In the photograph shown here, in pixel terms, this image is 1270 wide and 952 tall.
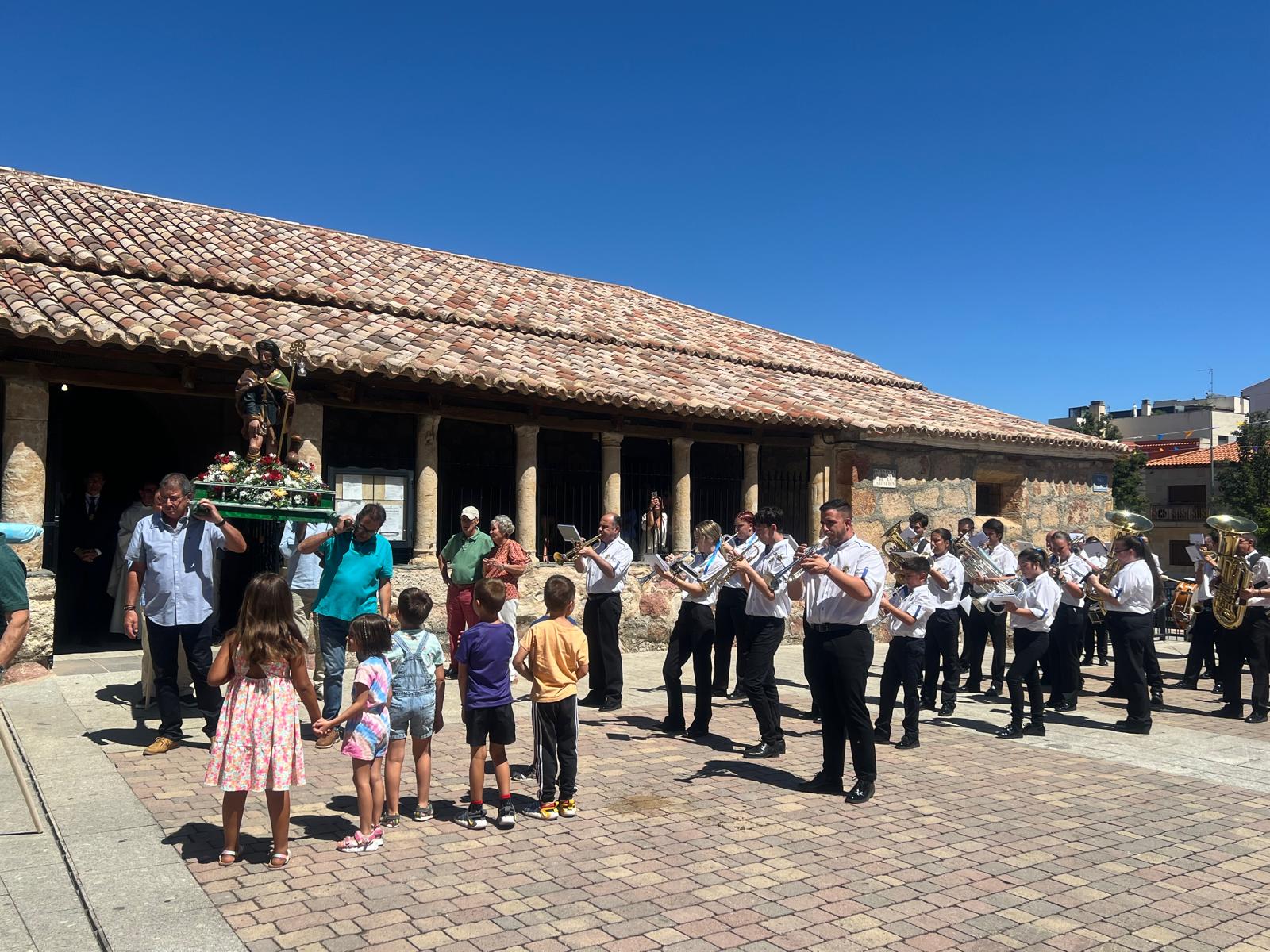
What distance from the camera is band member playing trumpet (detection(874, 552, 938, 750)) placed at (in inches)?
280

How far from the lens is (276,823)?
14.1ft

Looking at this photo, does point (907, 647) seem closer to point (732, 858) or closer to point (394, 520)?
point (732, 858)

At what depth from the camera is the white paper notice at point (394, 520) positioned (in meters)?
10.6

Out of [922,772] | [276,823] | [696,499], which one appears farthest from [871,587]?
[696,499]

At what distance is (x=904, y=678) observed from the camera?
7133 millimetres

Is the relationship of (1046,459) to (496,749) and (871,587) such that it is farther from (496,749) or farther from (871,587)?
(496,749)

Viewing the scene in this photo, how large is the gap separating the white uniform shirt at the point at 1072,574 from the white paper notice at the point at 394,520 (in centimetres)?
670

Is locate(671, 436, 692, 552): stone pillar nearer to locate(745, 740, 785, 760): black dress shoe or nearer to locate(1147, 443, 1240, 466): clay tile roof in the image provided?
locate(745, 740, 785, 760): black dress shoe

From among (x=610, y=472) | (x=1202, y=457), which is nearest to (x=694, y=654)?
(x=610, y=472)

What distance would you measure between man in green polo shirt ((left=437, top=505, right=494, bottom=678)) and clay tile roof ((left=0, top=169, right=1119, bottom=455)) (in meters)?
2.44

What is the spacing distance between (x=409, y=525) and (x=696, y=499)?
4915 mm

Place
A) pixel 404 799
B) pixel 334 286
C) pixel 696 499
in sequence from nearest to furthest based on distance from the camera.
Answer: pixel 404 799 < pixel 334 286 < pixel 696 499

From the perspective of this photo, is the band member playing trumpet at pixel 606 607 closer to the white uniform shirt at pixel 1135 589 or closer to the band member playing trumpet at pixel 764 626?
the band member playing trumpet at pixel 764 626

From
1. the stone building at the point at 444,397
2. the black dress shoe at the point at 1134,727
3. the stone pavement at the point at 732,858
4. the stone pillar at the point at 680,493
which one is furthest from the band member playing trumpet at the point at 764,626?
the stone pillar at the point at 680,493
